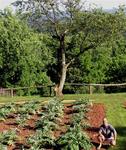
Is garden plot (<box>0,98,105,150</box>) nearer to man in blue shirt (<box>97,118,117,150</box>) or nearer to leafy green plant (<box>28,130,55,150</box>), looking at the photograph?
leafy green plant (<box>28,130,55,150</box>)

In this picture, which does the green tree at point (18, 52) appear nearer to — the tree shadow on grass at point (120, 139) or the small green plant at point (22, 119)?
the small green plant at point (22, 119)

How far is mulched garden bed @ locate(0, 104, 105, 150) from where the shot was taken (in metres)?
21.5

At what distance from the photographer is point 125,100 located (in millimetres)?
29969

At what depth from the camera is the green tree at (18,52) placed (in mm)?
48594

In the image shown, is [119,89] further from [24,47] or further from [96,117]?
[96,117]

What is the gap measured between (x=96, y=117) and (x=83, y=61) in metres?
38.1

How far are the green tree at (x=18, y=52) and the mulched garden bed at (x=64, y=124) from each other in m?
21.1

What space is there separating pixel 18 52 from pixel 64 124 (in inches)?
1021

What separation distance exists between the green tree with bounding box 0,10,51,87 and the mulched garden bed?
21060 mm

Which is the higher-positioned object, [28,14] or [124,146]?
[28,14]

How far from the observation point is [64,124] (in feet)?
78.6

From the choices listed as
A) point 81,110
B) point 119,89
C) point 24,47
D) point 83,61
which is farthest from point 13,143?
point 83,61

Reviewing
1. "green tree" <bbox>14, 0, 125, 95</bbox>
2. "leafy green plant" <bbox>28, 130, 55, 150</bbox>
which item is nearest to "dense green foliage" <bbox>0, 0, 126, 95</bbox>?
"green tree" <bbox>14, 0, 125, 95</bbox>

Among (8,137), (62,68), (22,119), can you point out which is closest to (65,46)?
(62,68)
